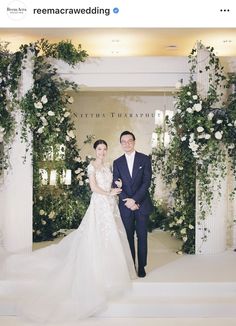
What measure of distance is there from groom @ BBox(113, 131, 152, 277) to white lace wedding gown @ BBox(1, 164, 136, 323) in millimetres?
113

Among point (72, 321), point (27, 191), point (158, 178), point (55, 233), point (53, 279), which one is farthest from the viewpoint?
point (158, 178)

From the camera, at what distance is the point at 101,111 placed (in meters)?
9.15

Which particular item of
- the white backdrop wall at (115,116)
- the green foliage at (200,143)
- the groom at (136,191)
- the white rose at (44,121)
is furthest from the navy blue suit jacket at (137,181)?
the white backdrop wall at (115,116)

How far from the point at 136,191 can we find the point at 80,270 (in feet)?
3.51

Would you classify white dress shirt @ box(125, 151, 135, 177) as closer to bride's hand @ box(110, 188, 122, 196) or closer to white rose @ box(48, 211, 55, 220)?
bride's hand @ box(110, 188, 122, 196)

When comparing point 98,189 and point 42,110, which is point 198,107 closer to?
point 98,189

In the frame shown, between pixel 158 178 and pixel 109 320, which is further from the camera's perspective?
pixel 158 178

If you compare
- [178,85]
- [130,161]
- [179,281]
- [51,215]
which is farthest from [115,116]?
[179,281]

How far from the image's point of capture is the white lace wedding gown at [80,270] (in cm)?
498

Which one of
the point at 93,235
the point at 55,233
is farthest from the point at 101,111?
the point at 93,235

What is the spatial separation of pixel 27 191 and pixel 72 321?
2319 mm
